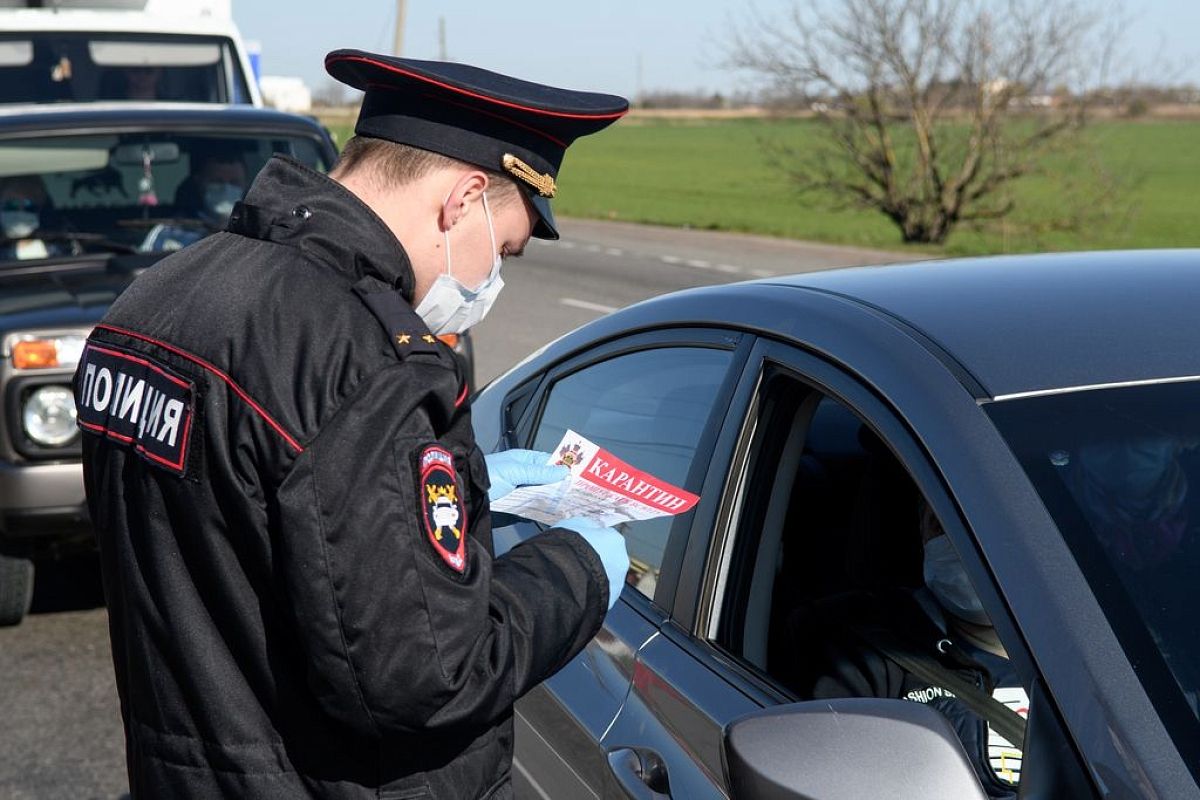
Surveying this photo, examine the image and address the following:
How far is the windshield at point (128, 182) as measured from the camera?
6.78 meters

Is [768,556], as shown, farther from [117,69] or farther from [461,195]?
[117,69]

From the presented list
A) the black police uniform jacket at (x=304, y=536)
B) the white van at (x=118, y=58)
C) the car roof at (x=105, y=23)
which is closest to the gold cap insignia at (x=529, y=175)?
the black police uniform jacket at (x=304, y=536)

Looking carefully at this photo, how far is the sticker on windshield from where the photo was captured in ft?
5.96

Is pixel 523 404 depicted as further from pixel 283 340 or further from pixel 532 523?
pixel 283 340

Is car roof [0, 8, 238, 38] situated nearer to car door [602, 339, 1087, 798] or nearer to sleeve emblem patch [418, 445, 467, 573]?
car door [602, 339, 1087, 798]

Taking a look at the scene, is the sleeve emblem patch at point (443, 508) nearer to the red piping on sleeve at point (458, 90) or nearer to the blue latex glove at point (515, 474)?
the red piping on sleeve at point (458, 90)

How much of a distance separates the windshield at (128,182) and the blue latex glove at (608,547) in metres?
4.99

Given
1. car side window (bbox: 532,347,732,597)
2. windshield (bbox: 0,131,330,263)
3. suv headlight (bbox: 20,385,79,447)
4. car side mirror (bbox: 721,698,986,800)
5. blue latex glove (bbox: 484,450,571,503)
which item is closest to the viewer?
car side mirror (bbox: 721,698,986,800)

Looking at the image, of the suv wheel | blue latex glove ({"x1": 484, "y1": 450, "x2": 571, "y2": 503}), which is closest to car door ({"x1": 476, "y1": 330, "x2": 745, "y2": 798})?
blue latex glove ({"x1": 484, "y1": 450, "x2": 571, "y2": 503})

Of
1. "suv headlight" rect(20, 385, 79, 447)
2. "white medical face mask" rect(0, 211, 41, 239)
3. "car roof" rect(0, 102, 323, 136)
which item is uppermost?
"car roof" rect(0, 102, 323, 136)

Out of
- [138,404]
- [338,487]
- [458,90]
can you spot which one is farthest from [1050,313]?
[138,404]

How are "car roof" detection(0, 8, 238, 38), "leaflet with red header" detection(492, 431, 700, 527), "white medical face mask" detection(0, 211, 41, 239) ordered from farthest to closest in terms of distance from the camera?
"car roof" detection(0, 8, 238, 38), "white medical face mask" detection(0, 211, 41, 239), "leaflet with red header" detection(492, 431, 700, 527)

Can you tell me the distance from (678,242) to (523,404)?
20730 mm

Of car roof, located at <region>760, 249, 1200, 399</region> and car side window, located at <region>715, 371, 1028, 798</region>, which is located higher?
car roof, located at <region>760, 249, 1200, 399</region>
